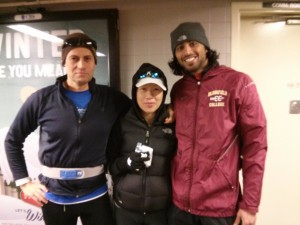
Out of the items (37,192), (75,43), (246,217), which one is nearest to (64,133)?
(37,192)

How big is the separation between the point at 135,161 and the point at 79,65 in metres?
0.60

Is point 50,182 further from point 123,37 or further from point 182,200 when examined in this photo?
point 123,37

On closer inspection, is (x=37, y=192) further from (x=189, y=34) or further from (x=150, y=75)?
(x=189, y=34)

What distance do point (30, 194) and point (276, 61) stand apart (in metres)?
2.10

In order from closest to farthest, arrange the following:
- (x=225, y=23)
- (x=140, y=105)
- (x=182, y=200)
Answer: (x=182, y=200) < (x=140, y=105) < (x=225, y=23)

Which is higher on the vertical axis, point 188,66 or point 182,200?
point 188,66

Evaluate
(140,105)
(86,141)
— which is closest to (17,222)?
(86,141)

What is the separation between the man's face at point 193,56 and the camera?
1.38 meters

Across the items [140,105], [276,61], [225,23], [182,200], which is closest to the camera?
[182,200]

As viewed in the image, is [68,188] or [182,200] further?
[68,188]

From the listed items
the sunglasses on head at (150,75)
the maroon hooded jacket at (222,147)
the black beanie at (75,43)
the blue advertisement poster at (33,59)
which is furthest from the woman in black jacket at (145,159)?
the blue advertisement poster at (33,59)

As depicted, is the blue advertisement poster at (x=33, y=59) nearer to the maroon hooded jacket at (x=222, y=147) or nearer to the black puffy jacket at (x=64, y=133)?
the black puffy jacket at (x=64, y=133)

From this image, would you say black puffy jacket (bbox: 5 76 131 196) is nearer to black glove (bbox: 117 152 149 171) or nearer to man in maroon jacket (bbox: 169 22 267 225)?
black glove (bbox: 117 152 149 171)

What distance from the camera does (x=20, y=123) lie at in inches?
60.0
